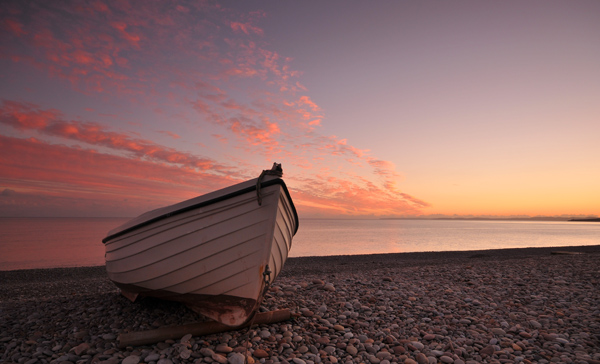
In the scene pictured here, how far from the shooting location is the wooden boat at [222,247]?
14.4ft

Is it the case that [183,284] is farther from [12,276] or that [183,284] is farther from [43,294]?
[12,276]

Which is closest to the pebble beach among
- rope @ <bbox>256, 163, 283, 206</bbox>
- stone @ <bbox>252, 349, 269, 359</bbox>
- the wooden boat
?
stone @ <bbox>252, 349, 269, 359</bbox>

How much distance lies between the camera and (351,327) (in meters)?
5.36

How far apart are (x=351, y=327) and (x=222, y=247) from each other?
266 centimetres

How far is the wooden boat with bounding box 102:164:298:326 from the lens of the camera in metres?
4.39

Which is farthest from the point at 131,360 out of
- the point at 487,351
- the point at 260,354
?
the point at 487,351

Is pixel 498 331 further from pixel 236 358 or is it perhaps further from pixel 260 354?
pixel 236 358

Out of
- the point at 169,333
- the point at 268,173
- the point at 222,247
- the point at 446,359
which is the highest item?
the point at 268,173

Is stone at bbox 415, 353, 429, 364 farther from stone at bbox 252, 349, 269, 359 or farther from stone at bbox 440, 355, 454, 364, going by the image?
stone at bbox 252, 349, 269, 359

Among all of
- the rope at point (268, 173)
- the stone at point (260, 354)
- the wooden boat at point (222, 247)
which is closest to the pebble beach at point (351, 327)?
the stone at point (260, 354)

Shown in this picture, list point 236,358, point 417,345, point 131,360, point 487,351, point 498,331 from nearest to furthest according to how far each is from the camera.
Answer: point 131,360 → point 236,358 → point 487,351 → point 417,345 → point 498,331

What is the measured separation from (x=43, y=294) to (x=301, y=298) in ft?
26.4

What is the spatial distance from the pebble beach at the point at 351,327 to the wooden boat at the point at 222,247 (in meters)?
0.61

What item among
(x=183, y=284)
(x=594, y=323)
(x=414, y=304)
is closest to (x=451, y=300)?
(x=414, y=304)
